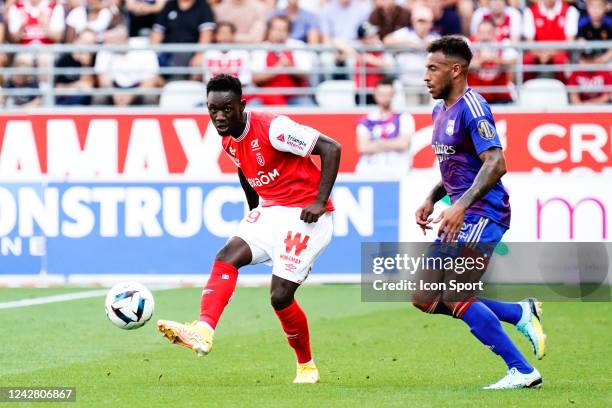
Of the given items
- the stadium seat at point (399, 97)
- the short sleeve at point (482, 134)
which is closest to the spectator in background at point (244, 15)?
the stadium seat at point (399, 97)

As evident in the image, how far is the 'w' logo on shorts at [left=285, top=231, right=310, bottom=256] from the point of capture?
8986mm

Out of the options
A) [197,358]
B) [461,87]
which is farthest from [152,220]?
[461,87]

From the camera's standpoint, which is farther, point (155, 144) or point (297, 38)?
point (297, 38)

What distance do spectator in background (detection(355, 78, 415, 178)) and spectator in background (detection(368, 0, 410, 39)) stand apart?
1530 millimetres

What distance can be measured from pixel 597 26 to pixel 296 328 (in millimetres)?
10138

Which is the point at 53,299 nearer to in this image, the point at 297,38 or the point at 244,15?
the point at 297,38

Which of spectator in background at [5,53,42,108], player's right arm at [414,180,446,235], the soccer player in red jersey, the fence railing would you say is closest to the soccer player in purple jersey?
player's right arm at [414,180,446,235]

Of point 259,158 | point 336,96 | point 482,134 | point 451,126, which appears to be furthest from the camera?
point 336,96

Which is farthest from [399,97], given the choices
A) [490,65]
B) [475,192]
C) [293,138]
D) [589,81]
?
[475,192]

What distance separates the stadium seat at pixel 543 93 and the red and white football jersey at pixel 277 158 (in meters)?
8.55

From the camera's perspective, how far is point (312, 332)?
40.4ft

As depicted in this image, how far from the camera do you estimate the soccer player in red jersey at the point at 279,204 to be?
28.8 feet

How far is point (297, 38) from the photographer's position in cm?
1827

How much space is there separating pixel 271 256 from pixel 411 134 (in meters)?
7.92
